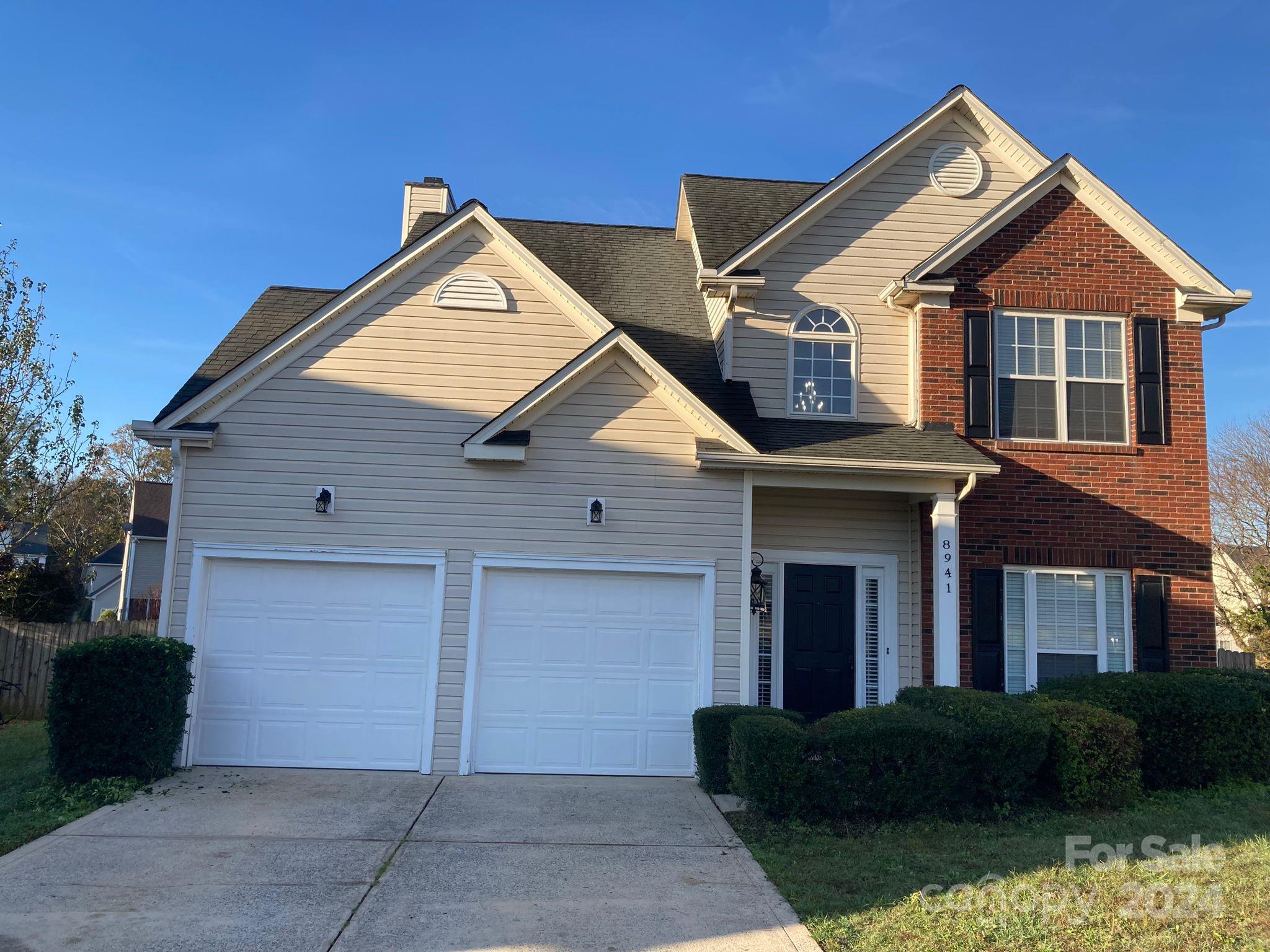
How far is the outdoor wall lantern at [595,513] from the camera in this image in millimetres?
10000

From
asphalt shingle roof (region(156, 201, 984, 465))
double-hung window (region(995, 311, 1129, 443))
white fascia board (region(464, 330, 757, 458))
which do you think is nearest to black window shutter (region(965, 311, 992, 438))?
double-hung window (region(995, 311, 1129, 443))

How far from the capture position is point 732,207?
13117mm

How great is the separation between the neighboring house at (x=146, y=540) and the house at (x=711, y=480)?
80.6 ft

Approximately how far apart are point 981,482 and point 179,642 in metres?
8.70

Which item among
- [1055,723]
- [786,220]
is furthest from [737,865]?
[786,220]

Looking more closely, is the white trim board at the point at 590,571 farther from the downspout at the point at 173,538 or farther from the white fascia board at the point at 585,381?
the downspout at the point at 173,538

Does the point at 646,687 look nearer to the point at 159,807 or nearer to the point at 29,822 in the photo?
the point at 159,807

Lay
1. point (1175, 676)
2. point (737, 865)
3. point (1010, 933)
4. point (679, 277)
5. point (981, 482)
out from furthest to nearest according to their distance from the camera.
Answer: point (679, 277) → point (981, 482) → point (1175, 676) → point (737, 865) → point (1010, 933)

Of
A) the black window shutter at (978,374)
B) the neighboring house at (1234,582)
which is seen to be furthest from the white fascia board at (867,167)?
the neighboring house at (1234,582)

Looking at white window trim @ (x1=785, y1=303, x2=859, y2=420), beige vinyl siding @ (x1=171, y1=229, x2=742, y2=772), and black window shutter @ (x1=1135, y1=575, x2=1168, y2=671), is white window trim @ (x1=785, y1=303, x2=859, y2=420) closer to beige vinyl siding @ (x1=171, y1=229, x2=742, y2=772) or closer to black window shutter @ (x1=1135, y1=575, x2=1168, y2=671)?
beige vinyl siding @ (x1=171, y1=229, x2=742, y2=772)

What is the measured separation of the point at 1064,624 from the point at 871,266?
4.79m

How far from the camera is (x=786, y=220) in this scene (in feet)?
37.1

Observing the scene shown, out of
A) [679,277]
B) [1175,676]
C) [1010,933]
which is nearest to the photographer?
[1010,933]

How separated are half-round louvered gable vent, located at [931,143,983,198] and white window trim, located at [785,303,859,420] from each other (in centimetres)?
215
